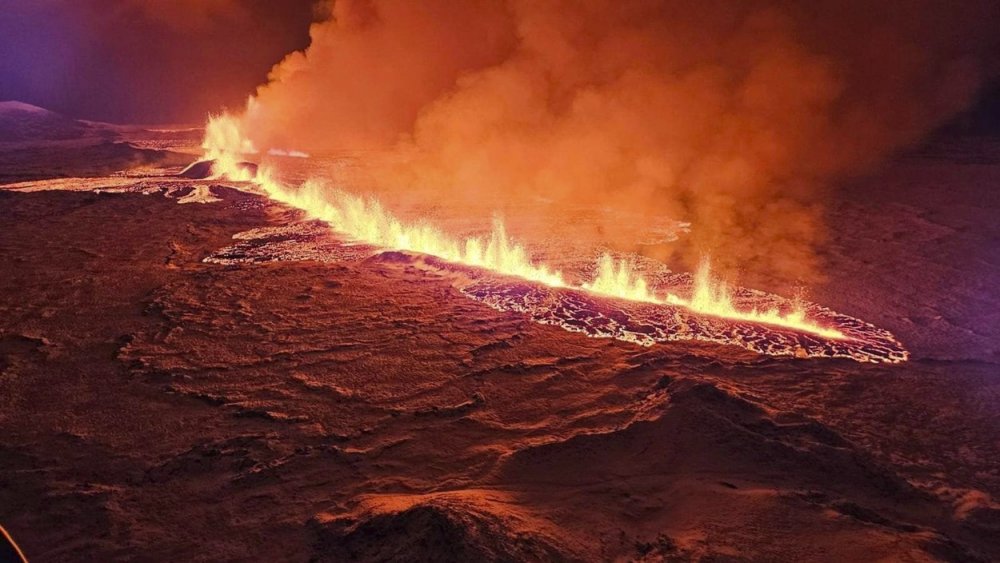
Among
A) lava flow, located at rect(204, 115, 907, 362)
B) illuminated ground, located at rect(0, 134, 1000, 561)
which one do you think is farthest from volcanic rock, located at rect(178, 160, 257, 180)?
illuminated ground, located at rect(0, 134, 1000, 561)

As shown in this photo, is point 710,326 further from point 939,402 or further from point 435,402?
point 435,402

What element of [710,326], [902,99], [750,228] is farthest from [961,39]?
[710,326]

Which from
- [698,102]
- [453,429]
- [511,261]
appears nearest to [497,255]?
[511,261]

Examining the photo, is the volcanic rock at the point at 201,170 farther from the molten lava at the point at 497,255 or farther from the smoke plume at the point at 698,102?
the smoke plume at the point at 698,102

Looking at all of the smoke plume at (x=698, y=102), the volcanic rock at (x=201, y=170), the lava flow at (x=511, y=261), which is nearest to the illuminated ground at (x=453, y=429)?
the lava flow at (x=511, y=261)

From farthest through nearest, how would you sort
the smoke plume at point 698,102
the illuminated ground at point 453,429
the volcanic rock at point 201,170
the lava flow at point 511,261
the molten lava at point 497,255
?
1. the volcanic rock at point 201,170
2. the smoke plume at point 698,102
3. the molten lava at point 497,255
4. the lava flow at point 511,261
5. the illuminated ground at point 453,429

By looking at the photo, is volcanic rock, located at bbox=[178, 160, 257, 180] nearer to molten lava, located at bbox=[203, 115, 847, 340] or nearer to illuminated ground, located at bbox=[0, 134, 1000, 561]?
molten lava, located at bbox=[203, 115, 847, 340]
